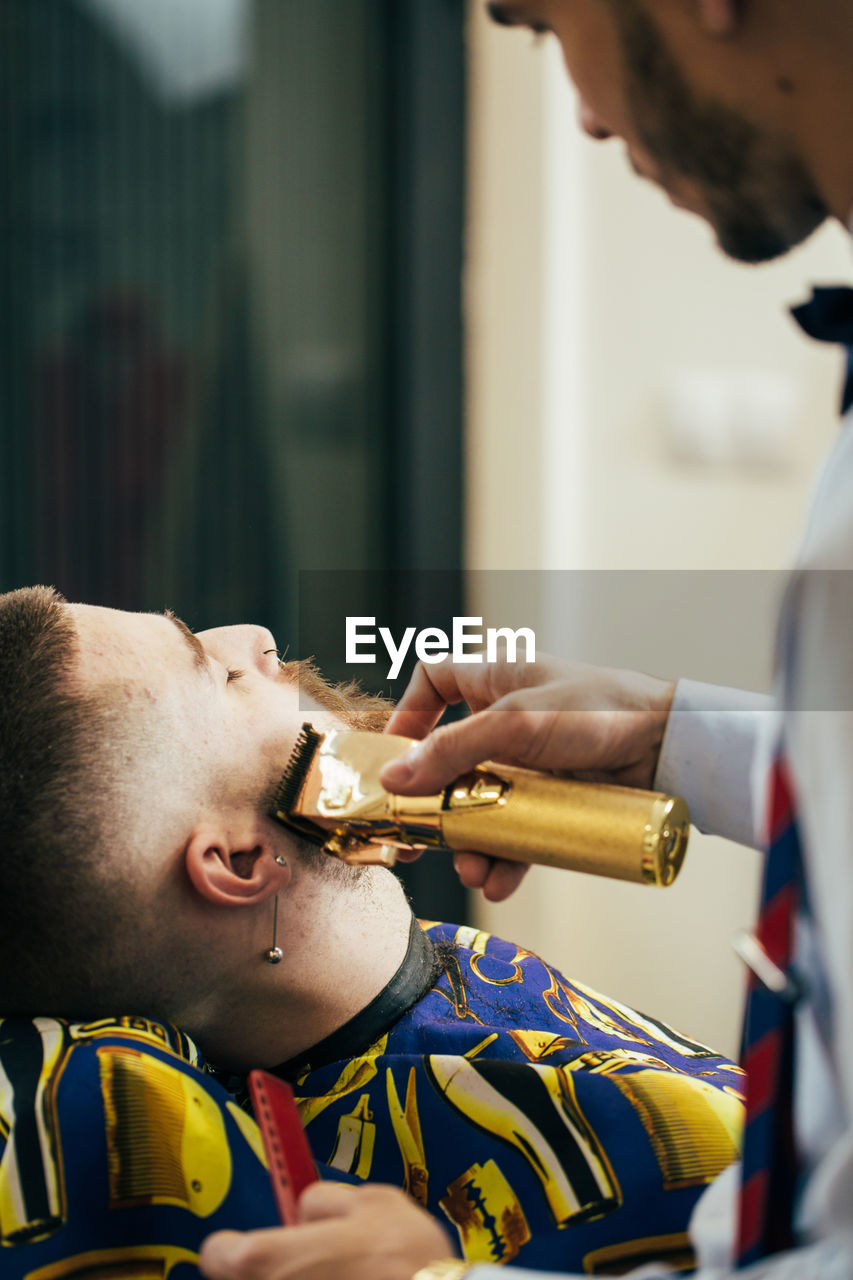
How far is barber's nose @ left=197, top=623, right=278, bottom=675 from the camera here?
3.29ft

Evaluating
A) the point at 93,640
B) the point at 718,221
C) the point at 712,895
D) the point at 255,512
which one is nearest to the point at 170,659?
the point at 93,640

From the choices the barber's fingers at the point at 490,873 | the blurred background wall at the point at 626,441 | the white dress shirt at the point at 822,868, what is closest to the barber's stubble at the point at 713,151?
the white dress shirt at the point at 822,868

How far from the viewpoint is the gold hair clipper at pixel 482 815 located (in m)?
0.69

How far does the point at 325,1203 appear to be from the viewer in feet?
1.90

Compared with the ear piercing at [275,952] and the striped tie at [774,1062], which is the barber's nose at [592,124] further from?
the ear piercing at [275,952]

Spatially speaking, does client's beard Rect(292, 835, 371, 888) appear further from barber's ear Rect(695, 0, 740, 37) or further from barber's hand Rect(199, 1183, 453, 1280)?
barber's ear Rect(695, 0, 740, 37)

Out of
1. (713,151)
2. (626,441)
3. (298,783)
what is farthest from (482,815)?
(626,441)

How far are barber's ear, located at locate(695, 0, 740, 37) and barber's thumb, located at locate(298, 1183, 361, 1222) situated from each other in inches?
24.3

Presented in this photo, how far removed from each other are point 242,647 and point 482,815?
364mm

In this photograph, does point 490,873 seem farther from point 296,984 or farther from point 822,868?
point 822,868

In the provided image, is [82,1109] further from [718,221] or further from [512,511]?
[512,511]

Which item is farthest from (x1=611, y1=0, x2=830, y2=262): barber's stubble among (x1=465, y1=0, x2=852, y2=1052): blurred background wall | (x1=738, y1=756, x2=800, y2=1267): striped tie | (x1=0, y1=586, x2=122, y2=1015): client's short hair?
(x1=465, y1=0, x2=852, y2=1052): blurred background wall

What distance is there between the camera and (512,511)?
221 centimetres

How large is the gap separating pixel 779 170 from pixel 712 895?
1795 mm
